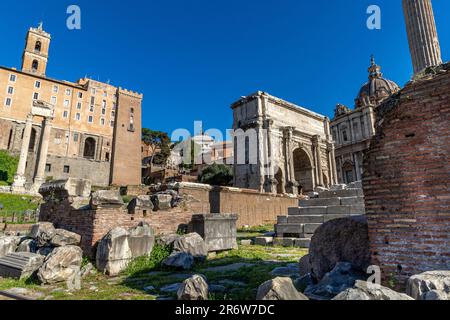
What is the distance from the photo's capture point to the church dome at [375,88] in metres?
52.0

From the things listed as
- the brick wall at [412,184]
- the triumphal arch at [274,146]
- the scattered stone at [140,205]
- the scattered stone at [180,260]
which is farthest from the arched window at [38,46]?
the brick wall at [412,184]

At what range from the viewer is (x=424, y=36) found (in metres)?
11.4

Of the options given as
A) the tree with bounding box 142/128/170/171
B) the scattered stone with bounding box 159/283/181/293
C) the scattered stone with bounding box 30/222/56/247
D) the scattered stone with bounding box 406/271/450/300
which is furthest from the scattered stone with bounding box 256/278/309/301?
the tree with bounding box 142/128/170/171

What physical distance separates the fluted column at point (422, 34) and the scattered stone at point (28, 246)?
14421 millimetres

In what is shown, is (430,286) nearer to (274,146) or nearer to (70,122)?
(274,146)

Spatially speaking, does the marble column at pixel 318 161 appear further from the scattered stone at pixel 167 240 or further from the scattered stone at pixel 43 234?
the scattered stone at pixel 43 234

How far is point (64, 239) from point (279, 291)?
6.14 metres

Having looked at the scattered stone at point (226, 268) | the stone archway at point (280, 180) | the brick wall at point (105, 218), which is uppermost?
the stone archway at point (280, 180)

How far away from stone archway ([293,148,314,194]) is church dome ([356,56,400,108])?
84.3 feet

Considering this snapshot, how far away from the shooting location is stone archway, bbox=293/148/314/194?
31.5 metres

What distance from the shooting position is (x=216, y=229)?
877cm

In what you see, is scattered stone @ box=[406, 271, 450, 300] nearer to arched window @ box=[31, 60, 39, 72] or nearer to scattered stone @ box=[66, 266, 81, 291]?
scattered stone @ box=[66, 266, 81, 291]

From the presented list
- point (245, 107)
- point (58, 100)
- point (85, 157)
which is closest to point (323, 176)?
point (245, 107)

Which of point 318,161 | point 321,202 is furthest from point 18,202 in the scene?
point 318,161
